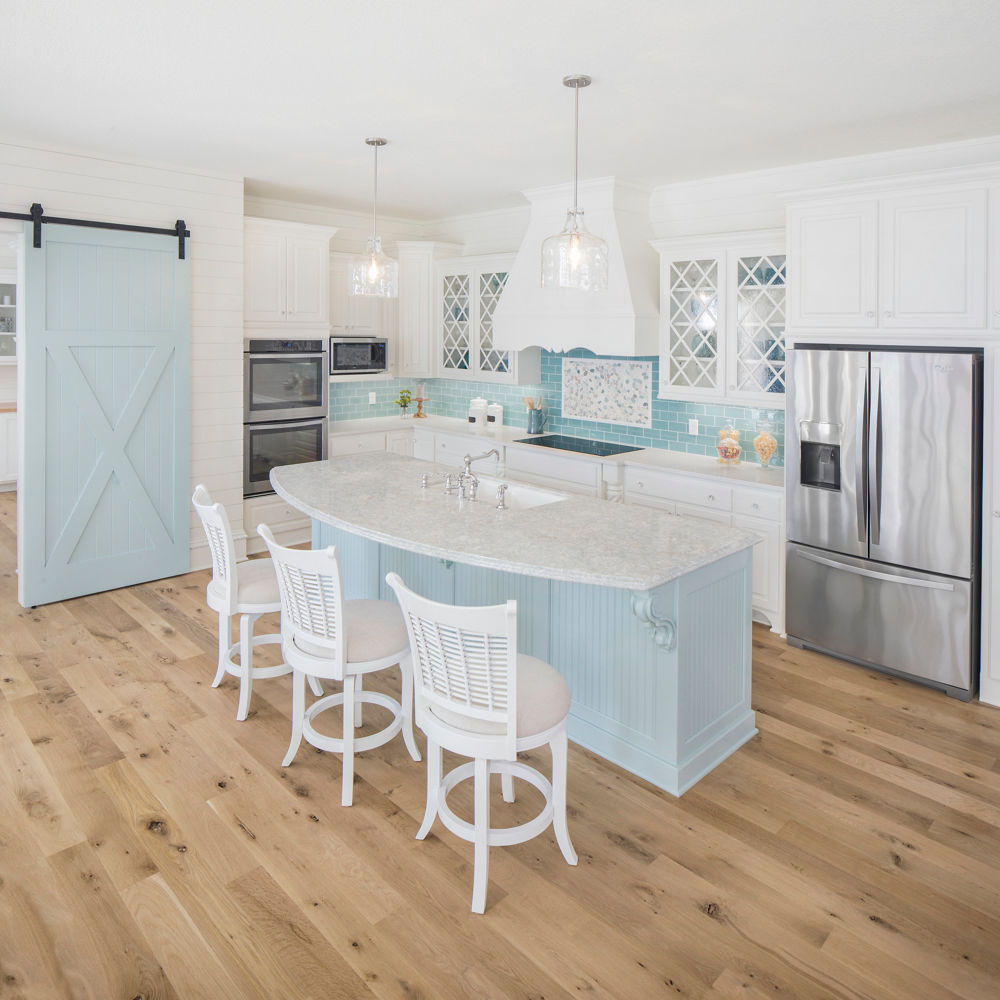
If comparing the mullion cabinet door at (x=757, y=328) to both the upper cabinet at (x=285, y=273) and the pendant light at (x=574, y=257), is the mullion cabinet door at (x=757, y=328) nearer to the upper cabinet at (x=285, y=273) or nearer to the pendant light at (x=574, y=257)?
the pendant light at (x=574, y=257)

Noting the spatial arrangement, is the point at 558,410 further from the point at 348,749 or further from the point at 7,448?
the point at 7,448

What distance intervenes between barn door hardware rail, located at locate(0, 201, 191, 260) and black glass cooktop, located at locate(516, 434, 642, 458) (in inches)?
106

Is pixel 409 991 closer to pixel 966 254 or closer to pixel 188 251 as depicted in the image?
pixel 966 254

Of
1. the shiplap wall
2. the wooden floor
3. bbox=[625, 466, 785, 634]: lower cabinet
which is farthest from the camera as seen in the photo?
the shiplap wall

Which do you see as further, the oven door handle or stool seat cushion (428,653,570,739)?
the oven door handle

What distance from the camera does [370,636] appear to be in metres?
2.86

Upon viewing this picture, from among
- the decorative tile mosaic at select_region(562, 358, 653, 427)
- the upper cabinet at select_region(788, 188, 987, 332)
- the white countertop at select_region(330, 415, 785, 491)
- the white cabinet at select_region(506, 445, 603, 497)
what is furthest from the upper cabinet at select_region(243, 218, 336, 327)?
the upper cabinet at select_region(788, 188, 987, 332)

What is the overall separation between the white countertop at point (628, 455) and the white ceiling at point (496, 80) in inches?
71.7

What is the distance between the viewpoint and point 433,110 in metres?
3.62

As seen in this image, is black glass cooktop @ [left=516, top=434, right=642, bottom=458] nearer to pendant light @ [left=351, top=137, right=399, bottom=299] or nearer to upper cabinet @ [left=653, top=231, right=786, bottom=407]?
upper cabinet @ [left=653, top=231, right=786, bottom=407]

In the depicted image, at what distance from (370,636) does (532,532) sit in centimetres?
72

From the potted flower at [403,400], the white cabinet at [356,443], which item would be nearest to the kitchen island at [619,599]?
the white cabinet at [356,443]

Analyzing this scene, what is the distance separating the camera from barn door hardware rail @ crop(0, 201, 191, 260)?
4410 millimetres

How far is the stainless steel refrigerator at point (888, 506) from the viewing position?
11.8ft
